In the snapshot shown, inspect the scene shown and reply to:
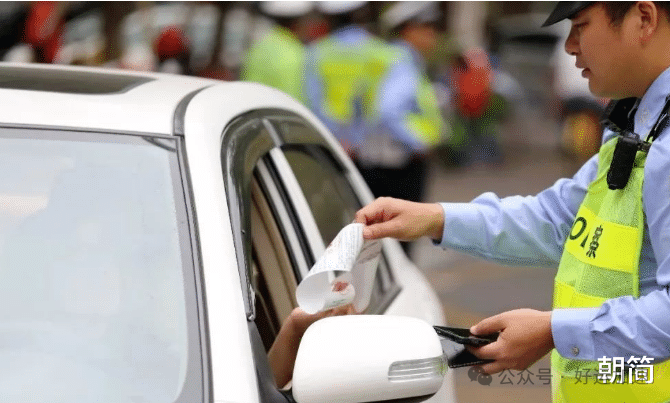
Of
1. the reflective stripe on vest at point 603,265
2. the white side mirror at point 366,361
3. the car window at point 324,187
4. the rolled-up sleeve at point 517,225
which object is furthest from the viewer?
the car window at point 324,187

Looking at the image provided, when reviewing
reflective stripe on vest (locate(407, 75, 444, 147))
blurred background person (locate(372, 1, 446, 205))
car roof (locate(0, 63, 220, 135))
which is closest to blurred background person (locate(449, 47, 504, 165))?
blurred background person (locate(372, 1, 446, 205))

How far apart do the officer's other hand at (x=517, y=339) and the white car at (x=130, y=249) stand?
192 millimetres

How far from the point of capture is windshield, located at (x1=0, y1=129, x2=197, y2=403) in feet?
7.45

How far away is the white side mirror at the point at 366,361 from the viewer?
2266 millimetres

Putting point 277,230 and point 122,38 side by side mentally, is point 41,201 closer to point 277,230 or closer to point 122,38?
point 277,230

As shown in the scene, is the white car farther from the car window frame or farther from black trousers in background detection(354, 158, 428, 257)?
black trousers in background detection(354, 158, 428, 257)

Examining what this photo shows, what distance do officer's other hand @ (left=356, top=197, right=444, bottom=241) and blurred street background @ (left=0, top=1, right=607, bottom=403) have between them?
492mm

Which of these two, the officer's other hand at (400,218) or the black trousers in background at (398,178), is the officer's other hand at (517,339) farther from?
the black trousers in background at (398,178)

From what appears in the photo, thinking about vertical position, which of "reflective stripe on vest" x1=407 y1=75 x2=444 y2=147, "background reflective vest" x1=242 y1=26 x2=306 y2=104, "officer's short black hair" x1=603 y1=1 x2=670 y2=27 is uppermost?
"background reflective vest" x1=242 y1=26 x2=306 y2=104

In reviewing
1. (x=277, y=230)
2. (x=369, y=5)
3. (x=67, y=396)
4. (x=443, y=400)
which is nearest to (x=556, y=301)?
(x=443, y=400)

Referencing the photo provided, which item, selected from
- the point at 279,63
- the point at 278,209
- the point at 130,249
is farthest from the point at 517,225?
the point at 279,63

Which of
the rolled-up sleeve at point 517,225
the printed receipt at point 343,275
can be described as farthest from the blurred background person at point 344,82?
the printed receipt at point 343,275

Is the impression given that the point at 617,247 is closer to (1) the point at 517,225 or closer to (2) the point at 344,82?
(1) the point at 517,225

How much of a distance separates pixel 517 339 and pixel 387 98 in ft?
14.8
